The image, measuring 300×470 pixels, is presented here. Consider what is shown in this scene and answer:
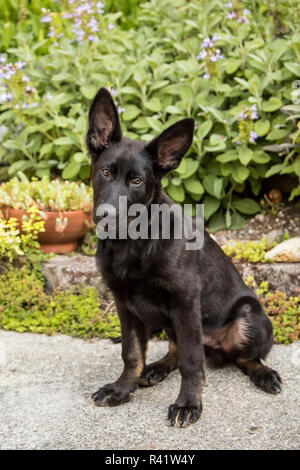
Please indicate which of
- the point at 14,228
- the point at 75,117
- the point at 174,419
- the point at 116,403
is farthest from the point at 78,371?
the point at 75,117

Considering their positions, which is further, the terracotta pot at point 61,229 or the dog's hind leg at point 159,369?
the terracotta pot at point 61,229

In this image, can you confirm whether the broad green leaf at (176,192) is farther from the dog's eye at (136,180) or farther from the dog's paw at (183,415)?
the dog's paw at (183,415)

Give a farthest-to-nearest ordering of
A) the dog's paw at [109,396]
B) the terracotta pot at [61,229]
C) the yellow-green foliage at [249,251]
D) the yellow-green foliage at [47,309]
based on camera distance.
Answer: the terracotta pot at [61,229] → the yellow-green foliage at [249,251] → the yellow-green foliage at [47,309] → the dog's paw at [109,396]

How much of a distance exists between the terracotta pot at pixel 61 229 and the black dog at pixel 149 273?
1.82 m

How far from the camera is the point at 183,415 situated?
3.16 meters

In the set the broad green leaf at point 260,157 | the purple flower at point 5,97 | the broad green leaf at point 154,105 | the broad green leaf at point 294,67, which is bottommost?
the broad green leaf at point 260,157

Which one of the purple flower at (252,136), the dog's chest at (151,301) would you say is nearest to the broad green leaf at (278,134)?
the purple flower at (252,136)

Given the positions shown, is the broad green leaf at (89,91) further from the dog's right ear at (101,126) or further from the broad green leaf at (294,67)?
the dog's right ear at (101,126)

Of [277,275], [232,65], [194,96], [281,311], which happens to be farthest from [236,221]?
[232,65]

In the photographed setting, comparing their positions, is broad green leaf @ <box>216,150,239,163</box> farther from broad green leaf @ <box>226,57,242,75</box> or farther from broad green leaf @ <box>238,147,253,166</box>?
broad green leaf @ <box>226,57,242,75</box>

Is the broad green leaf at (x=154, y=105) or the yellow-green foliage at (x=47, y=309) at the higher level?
the broad green leaf at (x=154, y=105)

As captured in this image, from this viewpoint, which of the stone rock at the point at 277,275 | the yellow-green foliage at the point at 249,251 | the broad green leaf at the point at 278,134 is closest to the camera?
the stone rock at the point at 277,275

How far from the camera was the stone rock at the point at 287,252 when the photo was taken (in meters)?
4.80

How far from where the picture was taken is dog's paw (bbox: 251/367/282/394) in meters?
3.54
